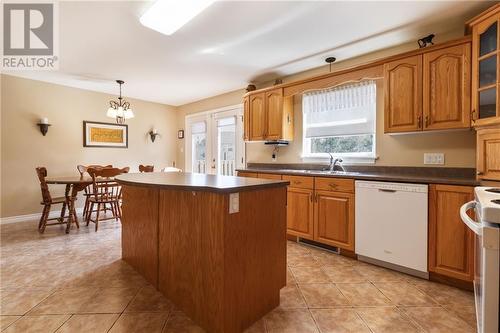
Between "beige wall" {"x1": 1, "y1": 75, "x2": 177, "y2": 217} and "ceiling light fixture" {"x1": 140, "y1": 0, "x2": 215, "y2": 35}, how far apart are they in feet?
10.7

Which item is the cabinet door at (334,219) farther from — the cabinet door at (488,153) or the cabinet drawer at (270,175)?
the cabinet door at (488,153)

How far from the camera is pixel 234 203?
4.91ft

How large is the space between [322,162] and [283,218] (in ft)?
6.27

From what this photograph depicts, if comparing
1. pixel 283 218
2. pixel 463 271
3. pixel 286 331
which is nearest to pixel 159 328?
pixel 286 331

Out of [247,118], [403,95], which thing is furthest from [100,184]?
[403,95]

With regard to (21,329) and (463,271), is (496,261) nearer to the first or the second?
(463,271)

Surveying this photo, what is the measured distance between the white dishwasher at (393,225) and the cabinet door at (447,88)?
2.19 ft

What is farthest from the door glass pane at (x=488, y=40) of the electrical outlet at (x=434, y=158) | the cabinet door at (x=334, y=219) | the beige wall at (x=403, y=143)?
the cabinet door at (x=334, y=219)

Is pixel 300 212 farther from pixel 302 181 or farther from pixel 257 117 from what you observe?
pixel 257 117

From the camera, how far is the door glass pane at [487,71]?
1966mm

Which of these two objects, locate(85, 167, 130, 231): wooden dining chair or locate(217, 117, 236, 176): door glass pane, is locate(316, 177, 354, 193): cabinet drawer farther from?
locate(85, 167, 130, 231): wooden dining chair

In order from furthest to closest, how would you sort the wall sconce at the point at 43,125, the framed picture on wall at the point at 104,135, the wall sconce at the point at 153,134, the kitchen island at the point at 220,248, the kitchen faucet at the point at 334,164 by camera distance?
1. the wall sconce at the point at 153,134
2. the framed picture on wall at the point at 104,135
3. the wall sconce at the point at 43,125
4. the kitchen faucet at the point at 334,164
5. the kitchen island at the point at 220,248

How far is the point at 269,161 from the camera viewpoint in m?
4.26

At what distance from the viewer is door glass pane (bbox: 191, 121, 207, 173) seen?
5.67 metres
